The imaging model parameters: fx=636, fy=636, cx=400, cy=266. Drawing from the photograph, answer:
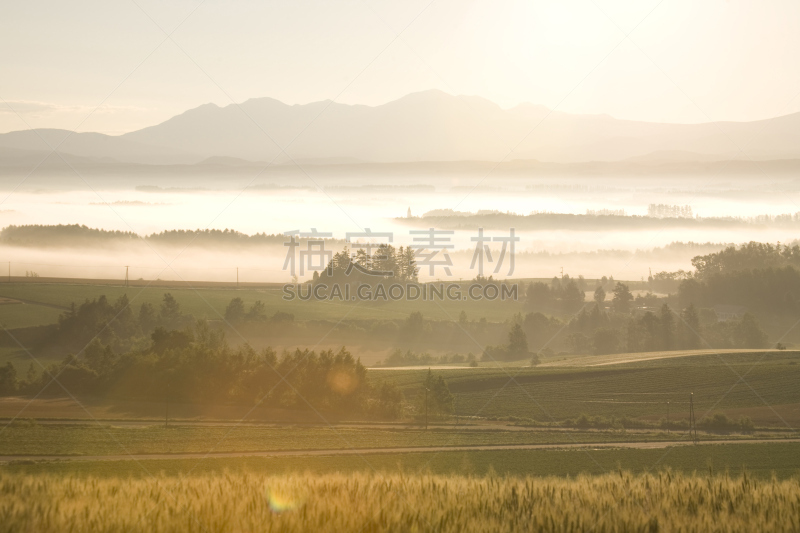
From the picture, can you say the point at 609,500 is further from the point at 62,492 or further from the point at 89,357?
the point at 89,357

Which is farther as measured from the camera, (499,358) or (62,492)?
(499,358)

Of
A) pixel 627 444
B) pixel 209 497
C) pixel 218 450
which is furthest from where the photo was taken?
pixel 627 444

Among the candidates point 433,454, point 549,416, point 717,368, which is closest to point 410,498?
point 433,454

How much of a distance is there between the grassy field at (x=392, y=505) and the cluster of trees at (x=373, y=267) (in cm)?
12639

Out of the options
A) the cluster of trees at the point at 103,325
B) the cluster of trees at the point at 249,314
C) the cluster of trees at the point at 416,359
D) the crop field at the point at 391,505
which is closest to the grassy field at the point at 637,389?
the cluster of trees at the point at 416,359

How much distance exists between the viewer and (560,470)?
38.8 meters

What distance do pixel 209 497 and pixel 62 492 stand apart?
3172 mm

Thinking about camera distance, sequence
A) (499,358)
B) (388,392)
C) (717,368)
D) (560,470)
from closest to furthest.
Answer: (560,470) → (388,392) → (717,368) → (499,358)

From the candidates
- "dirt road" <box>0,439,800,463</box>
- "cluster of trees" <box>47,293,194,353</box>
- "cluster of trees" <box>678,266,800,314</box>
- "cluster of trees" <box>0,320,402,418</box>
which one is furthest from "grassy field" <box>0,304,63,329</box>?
"cluster of trees" <box>678,266,800,314</box>

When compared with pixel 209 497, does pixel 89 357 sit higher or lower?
lower

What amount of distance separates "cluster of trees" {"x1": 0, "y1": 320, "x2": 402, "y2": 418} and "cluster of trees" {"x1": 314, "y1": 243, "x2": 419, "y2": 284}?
237 ft

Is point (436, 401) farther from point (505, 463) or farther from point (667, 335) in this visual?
point (667, 335)

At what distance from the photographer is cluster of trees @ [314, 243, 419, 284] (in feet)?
472

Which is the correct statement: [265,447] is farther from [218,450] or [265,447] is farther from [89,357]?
[89,357]
